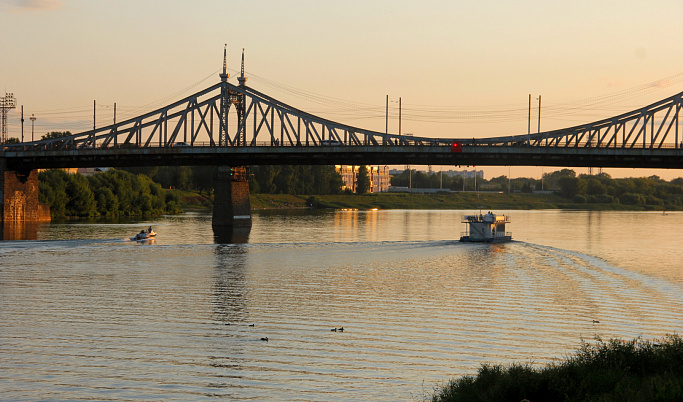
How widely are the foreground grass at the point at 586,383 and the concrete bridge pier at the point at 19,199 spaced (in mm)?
100011

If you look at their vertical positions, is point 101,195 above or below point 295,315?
above

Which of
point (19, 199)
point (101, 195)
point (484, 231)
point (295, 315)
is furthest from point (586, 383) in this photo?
point (101, 195)

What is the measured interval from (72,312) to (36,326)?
156 inches

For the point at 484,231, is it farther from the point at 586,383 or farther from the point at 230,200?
the point at 586,383

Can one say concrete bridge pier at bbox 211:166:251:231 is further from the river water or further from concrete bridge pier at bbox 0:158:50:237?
the river water

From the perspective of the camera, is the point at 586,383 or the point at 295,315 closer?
the point at 586,383

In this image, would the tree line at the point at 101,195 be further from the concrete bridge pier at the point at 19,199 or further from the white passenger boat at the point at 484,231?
the white passenger boat at the point at 484,231

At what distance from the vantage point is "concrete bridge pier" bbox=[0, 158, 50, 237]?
112m

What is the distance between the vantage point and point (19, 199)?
116m

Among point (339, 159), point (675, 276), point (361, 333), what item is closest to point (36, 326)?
point (361, 333)

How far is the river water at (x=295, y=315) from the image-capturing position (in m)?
24.4

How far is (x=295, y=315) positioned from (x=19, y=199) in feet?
304

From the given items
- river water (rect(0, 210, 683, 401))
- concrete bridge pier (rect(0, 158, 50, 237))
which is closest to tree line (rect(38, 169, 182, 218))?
concrete bridge pier (rect(0, 158, 50, 237))

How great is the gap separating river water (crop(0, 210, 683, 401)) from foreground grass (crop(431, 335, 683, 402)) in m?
2.59
